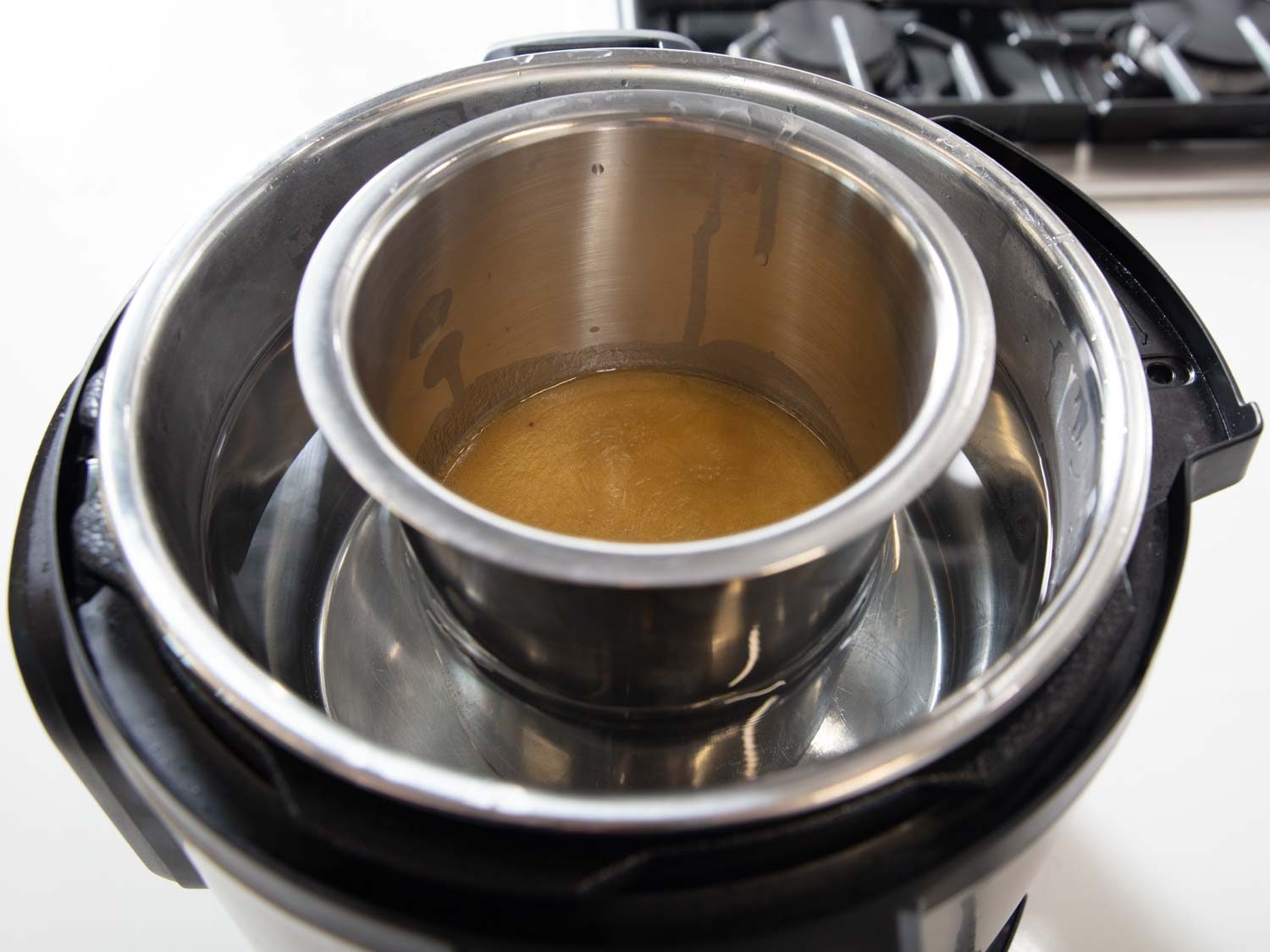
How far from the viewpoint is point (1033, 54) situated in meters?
1.20

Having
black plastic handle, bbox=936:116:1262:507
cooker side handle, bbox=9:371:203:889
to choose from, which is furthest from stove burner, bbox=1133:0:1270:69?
cooker side handle, bbox=9:371:203:889

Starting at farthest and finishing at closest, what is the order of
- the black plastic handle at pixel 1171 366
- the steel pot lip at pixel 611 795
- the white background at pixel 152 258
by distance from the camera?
1. the white background at pixel 152 258
2. the black plastic handle at pixel 1171 366
3. the steel pot lip at pixel 611 795

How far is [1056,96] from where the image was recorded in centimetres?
115

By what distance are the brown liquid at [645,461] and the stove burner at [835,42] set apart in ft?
1.49

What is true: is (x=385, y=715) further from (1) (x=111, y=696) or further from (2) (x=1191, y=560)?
(2) (x=1191, y=560)

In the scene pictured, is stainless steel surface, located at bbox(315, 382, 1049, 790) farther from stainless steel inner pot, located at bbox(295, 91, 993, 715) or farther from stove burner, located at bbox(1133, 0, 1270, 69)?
stove burner, located at bbox(1133, 0, 1270, 69)

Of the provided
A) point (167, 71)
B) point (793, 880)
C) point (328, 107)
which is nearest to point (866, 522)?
point (793, 880)

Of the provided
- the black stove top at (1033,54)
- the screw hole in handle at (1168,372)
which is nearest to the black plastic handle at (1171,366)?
the screw hole in handle at (1168,372)

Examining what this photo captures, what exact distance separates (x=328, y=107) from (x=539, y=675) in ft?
3.01

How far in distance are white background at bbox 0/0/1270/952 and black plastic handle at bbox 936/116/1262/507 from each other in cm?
34

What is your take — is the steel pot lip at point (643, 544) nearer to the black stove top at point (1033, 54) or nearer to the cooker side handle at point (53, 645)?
the cooker side handle at point (53, 645)

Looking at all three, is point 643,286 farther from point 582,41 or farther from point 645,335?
point 582,41

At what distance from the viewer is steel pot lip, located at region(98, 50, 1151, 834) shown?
1.35 feet

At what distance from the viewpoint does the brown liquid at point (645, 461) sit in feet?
2.60
